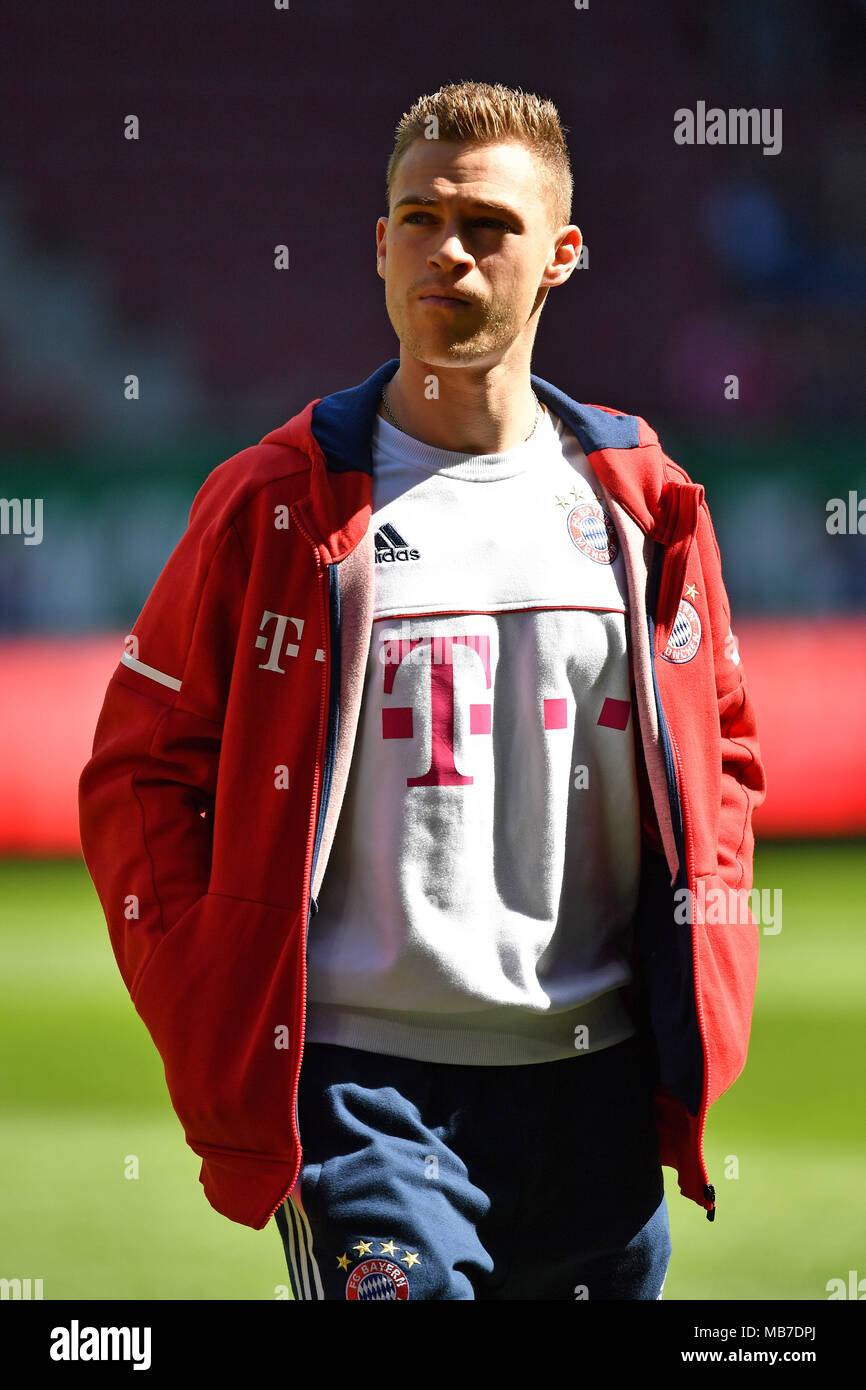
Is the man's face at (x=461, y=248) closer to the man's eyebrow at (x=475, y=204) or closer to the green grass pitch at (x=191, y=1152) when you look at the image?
the man's eyebrow at (x=475, y=204)

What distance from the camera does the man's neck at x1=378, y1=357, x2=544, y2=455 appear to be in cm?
158

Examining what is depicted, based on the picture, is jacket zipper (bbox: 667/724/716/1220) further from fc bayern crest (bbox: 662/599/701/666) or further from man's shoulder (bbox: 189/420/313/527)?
man's shoulder (bbox: 189/420/313/527)

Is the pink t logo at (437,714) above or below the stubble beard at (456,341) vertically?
below

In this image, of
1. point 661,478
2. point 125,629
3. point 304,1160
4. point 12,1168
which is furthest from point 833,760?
point 304,1160

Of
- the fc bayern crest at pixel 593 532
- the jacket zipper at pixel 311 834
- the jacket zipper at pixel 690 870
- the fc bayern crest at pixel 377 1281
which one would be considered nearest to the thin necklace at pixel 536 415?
the fc bayern crest at pixel 593 532

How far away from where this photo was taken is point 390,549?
1.52 meters

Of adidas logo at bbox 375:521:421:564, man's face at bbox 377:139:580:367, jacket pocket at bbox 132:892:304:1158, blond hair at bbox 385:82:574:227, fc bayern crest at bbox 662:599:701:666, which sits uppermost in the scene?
blond hair at bbox 385:82:574:227

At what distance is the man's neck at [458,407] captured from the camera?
1.58 meters

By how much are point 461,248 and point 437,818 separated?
23.5 inches

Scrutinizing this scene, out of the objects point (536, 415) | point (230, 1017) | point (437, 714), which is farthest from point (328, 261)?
point (230, 1017)

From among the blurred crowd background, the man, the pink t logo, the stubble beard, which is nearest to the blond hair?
the man

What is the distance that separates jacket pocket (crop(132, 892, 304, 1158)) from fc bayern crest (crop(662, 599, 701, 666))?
497 millimetres

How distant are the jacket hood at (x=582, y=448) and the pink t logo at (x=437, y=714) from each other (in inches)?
4.8

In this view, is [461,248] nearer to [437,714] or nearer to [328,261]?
[437,714]
